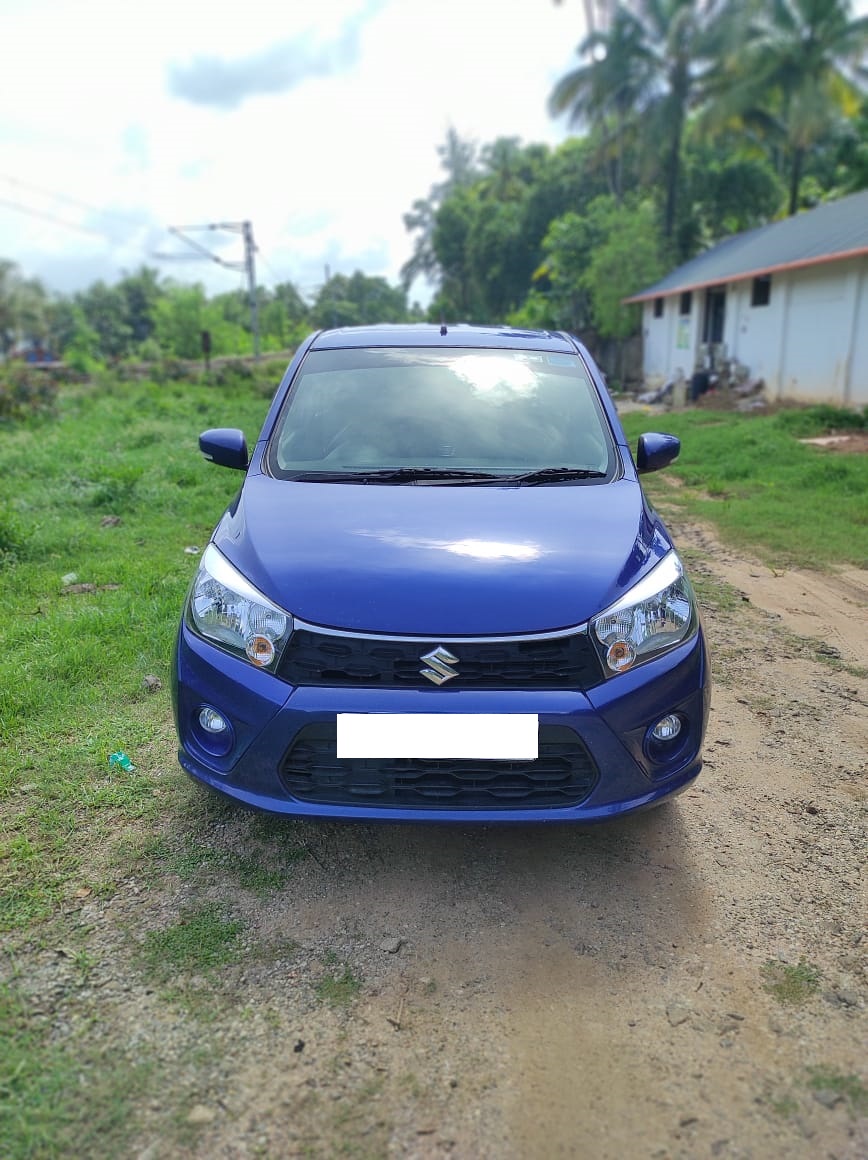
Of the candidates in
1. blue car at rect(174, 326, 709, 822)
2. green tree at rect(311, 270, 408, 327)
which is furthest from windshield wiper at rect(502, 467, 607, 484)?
green tree at rect(311, 270, 408, 327)

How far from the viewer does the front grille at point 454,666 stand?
232cm

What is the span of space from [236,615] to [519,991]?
127cm

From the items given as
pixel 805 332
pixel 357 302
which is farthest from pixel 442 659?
pixel 357 302

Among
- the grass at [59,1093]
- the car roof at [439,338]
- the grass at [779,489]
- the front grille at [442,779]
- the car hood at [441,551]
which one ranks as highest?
the car roof at [439,338]

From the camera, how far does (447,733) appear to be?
2.28 m

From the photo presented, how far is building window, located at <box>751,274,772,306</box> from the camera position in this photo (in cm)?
1831

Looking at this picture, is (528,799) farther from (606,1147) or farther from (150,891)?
(150,891)

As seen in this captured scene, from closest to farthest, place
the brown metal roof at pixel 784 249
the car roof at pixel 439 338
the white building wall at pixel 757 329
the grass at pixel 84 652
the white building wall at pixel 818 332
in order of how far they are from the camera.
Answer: the grass at pixel 84 652
the car roof at pixel 439 338
the white building wall at pixel 818 332
the brown metal roof at pixel 784 249
the white building wall at pixel 757 329

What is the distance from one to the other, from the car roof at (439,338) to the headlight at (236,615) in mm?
1650

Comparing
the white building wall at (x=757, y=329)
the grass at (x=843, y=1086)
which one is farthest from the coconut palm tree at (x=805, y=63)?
the grass at (x=843, y=1086)

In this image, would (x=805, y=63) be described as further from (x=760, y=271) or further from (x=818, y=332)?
(x=818, y=332)

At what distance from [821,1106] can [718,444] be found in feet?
34.4

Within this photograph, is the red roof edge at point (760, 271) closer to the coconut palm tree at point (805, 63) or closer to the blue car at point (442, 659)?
the coconut palm tree at point (805, 63)

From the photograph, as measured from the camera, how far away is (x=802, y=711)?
3770mm
